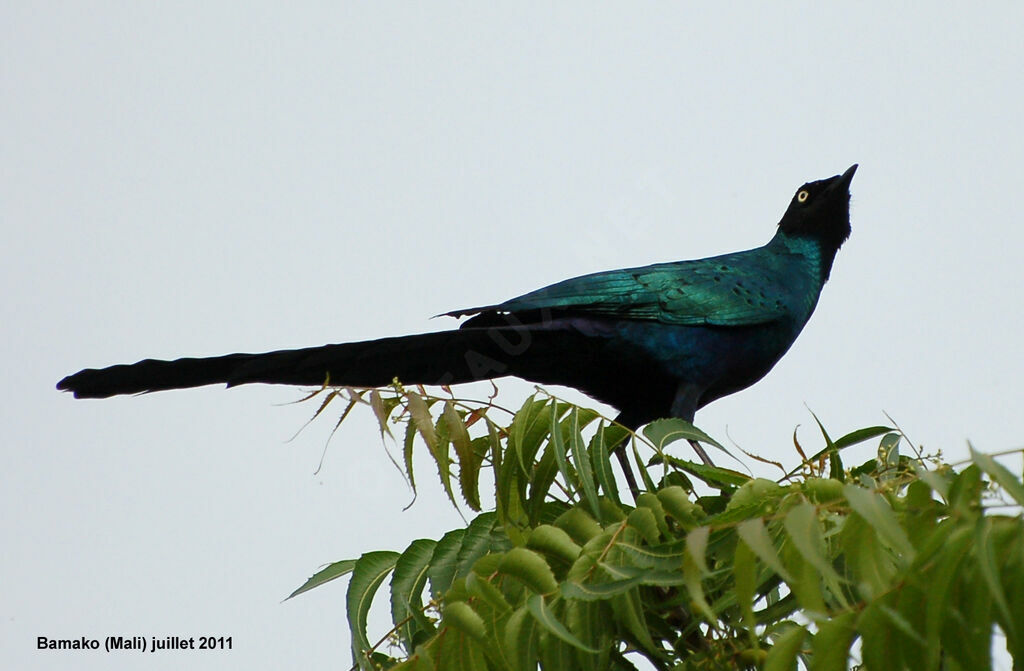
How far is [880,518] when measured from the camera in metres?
1.80

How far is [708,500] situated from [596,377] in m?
1.77

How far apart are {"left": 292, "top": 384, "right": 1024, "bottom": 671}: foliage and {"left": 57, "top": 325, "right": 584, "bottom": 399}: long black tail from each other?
1.95ft

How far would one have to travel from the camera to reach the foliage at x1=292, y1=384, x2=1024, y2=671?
1.83 metres

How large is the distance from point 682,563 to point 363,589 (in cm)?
99

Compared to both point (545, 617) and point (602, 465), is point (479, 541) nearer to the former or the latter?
point (602, 465)

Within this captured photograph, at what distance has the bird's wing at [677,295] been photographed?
14.0 feet

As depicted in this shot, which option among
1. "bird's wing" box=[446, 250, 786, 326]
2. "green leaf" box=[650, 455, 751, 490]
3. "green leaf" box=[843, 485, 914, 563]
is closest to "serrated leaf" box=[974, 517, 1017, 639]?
"green leaf" box=[843, 485, 914, 563]

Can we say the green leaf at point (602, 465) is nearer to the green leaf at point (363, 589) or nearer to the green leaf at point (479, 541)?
the green leaf at point (479, 541)

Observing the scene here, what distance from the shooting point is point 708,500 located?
281 centimetres

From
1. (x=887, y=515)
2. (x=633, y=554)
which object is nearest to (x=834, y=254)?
(x=633, y=554)

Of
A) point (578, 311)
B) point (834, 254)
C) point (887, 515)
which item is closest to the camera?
point (887, 515)

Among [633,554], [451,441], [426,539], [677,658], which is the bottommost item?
[677,658]

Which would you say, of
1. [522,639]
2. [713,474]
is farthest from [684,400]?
[522,639]

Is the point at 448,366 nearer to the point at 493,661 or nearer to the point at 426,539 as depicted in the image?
the point at 426,539
